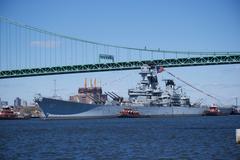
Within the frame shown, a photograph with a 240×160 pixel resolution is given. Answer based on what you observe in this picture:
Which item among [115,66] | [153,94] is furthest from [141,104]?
[115,66]

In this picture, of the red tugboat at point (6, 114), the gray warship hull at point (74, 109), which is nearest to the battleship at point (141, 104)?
the gray warship hull at point (74, 109)

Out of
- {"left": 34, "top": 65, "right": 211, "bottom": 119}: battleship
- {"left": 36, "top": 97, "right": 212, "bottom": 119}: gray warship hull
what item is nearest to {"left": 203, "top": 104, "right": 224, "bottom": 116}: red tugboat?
{"left": 34, "top": 65, "right": 211, "bottom": 119}: battleship

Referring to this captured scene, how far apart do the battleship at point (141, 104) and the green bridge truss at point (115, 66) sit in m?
5.75

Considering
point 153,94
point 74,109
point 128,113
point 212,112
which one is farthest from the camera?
point 212,112

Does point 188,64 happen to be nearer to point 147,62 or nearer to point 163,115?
point 147,62

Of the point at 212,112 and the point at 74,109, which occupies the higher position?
the point at 74,109

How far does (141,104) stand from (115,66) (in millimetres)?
26221

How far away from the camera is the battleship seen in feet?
361

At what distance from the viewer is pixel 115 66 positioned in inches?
3836

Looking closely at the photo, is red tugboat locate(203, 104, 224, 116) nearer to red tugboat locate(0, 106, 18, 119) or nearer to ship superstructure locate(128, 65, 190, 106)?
ship superstructure locate(128, 65, 190, 106)

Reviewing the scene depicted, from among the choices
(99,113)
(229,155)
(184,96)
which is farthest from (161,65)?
(229,155)

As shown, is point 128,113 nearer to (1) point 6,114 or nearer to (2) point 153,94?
(2) point 153,94

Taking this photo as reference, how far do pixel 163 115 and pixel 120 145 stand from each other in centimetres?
8724

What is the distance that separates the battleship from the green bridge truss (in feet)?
18.9
